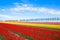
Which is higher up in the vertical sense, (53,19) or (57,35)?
(53,19)

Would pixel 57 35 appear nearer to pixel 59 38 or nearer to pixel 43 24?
pixel 59 38

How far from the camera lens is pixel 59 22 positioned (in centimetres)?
1245

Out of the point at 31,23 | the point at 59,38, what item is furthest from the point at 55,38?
the point at 31,23

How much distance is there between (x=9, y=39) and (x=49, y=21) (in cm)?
668

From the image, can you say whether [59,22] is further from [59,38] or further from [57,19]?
[59,38]

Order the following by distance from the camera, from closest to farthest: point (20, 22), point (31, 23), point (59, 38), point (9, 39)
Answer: point (9, 39), point (59, 38), point (31, 23), point (20, 22)

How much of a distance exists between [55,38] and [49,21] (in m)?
5.49

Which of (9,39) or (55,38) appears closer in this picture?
(9,39)

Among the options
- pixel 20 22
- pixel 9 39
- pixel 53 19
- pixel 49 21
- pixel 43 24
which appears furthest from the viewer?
pixel 20 22

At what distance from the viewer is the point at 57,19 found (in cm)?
1267

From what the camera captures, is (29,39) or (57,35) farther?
(29,39)

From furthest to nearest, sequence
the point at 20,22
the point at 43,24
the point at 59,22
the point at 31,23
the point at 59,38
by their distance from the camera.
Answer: the point at 20,22
the point at 31,23
the point at 43,24
the point at 59,22
the point at 59,38

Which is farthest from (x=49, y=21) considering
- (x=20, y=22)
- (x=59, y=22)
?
(x=20, y=22)

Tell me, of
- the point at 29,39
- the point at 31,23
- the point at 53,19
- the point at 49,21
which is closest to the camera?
the point at 29,39
